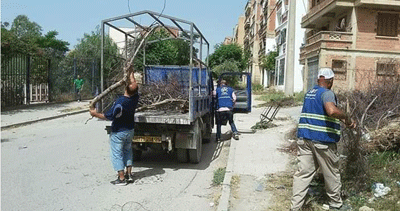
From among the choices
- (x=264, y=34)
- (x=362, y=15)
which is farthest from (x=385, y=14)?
(x=264, y=34)

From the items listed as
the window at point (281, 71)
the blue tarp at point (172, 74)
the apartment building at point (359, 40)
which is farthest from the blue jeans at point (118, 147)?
the window at point (281, 71)

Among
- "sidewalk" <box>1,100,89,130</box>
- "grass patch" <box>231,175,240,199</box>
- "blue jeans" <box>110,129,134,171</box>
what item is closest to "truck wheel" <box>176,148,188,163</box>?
"grass patch" <box>231,175,240,199</box>

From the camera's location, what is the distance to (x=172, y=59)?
15.2 meters

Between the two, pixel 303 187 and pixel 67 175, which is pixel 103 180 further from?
pixel 303 187

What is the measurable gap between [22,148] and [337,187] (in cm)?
719

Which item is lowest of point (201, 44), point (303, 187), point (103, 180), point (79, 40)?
point (103, 180)

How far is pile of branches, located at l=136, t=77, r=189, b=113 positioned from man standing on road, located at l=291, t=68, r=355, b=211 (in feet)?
12.4

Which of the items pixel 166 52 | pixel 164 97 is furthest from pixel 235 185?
pixel 166 52

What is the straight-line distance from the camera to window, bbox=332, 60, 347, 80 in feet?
81.5

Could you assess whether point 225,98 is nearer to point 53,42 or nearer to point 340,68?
point 340,68

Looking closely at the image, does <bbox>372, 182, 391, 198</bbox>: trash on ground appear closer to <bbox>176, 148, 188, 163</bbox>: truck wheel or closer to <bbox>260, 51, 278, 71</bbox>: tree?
<bbox>176, 148, 188, 163</bbox>: truck wheel

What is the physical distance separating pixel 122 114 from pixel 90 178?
4.35 ft

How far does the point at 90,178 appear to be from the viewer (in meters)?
6.47

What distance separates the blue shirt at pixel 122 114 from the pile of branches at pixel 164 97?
1.88 m
